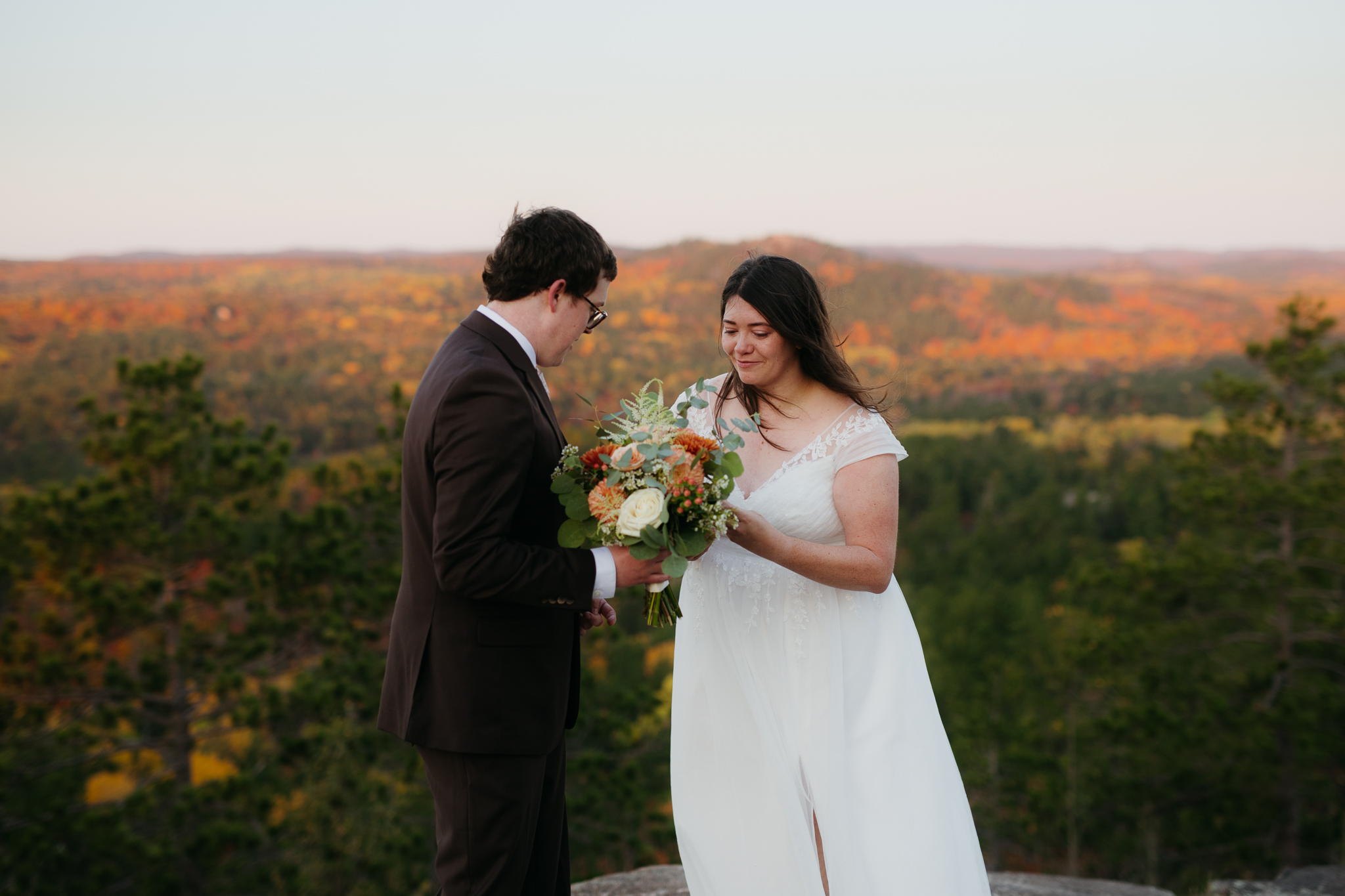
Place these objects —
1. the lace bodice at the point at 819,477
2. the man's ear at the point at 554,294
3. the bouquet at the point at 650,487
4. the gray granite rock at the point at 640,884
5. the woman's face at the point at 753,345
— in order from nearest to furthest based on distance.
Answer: the bouquet at the point at 650,487 → the man's ear at the point at 554,294 → the lace bodice at the point at 819,477 → the woman's face at the point at 753,345 → the gray granite rock at the point at 640,884

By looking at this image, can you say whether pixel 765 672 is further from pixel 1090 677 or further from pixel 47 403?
pixel 47 403

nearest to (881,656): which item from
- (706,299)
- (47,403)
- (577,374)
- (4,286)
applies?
(577,374)

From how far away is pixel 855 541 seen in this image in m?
2.79

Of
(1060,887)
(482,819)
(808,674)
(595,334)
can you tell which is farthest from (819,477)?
(595,334)

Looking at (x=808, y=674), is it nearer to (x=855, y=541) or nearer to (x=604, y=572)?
(x=855, y=541)

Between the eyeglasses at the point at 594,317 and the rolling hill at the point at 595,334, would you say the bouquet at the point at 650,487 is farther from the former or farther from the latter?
the rolling hill at the point at 595,334

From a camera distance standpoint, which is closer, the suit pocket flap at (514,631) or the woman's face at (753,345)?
the suit pocket flap at (514,631)

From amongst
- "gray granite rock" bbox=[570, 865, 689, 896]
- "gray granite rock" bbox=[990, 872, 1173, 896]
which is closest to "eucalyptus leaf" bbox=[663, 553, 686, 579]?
"gray granite rock" bbox=[570, 865, 689, 896]

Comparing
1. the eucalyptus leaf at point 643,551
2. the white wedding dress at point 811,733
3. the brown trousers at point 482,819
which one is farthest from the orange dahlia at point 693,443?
the brown trousers at point 482,819

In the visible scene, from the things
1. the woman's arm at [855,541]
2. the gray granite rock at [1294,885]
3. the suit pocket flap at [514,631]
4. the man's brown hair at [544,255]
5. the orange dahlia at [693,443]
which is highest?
the man's brown hair at [544,255]

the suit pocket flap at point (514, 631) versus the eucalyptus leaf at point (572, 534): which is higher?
the eucalyptus leaf at point (572, 534)

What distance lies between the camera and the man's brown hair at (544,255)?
2.45 m

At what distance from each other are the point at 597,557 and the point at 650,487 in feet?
0.82

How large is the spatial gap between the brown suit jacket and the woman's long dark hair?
878mm
